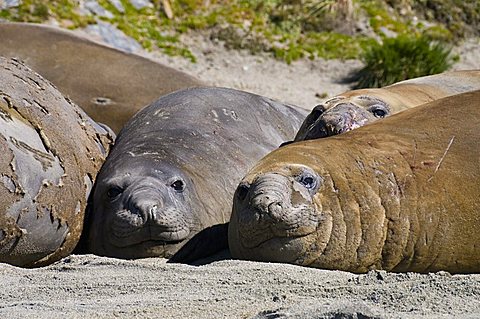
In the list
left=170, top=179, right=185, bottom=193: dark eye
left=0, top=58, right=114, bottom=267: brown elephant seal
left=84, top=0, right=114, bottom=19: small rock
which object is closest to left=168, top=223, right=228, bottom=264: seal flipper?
left=170, top=179, right=185, bottom=193: dark eye

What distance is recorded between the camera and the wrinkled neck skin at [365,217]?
457cm

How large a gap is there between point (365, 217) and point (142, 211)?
1.16 meters

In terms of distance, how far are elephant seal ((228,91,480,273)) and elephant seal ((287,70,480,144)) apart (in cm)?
74

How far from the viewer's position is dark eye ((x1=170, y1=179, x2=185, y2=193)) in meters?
5.65

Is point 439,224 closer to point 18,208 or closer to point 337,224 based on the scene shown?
point 337,224

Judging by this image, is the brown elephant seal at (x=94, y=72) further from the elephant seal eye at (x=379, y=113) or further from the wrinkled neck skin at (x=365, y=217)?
the wrinkled neck skin at (x=365, y=217)

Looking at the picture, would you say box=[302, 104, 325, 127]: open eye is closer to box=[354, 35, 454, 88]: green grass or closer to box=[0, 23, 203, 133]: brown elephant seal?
box=[0, 23, 203, 133]: brown elephant seal

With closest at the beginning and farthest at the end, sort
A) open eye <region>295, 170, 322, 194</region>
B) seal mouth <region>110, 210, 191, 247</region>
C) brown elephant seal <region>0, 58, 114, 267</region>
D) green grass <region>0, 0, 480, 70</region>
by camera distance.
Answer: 1. open eye <region>295, 170, 322, 194</region>
2. brown elephant seal <region>0, 58, 114, 267</region>
3. seal mouth <region>110, 210, 191, 247</region>
4. green grass <region>0, 0, 480, 70</region>

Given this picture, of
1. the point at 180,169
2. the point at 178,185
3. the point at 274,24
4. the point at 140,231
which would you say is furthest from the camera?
the point at 274,24

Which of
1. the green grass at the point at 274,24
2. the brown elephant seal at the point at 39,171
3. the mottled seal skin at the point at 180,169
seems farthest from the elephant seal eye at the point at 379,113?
the green grass at the point at 274,24

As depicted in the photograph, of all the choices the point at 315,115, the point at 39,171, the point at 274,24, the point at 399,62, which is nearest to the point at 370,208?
the point at 315,115

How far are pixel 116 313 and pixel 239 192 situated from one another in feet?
3.91

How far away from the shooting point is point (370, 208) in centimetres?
471

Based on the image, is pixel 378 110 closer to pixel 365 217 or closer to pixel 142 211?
pixel 365 217
